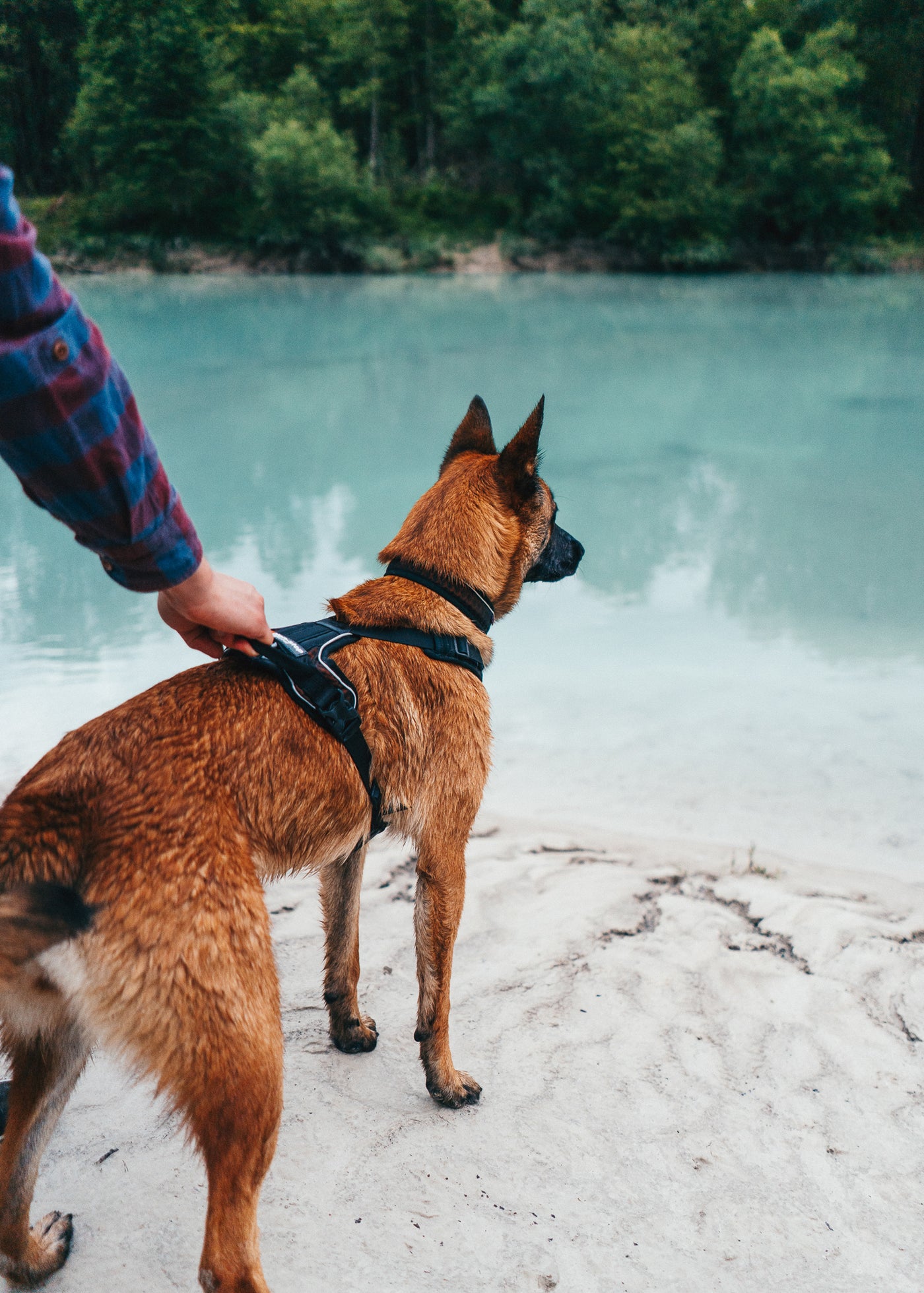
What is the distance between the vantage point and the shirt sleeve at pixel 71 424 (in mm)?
1215

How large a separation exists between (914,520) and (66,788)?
9.25 metres

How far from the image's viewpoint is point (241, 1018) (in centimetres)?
162

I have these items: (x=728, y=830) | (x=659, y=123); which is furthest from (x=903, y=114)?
(x=728, y=830)

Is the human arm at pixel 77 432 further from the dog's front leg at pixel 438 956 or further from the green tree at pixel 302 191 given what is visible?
the green tree at pixel 302 191

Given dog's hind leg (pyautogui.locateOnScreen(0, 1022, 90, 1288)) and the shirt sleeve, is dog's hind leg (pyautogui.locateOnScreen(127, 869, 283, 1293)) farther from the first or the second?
the shirt sleeve

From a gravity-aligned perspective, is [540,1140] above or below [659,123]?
below

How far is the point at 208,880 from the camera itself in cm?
165

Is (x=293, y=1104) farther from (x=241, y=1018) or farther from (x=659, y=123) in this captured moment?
(x=659, y=123)

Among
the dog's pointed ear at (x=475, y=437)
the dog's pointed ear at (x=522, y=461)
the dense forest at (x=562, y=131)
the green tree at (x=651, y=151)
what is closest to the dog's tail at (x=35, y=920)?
the dog's pointed ear at (x=522, y=461)

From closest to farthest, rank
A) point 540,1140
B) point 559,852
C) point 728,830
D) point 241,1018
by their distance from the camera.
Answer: point 241,1018 < point 540,1140 < point 559,852 < point 728,830

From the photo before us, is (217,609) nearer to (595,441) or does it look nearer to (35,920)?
(35,920)

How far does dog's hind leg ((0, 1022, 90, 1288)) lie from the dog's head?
1528 millimetres

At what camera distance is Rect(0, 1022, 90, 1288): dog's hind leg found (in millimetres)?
1818

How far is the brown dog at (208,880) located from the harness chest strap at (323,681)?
0.10 feet
